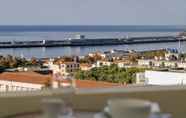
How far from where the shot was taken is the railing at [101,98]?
4.20 feet

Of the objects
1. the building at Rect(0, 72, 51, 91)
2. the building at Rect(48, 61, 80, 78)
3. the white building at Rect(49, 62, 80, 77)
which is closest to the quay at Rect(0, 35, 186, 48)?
the building at Rect(48, 61, 80, 78)

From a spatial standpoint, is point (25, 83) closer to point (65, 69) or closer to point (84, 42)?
point (65, 69)

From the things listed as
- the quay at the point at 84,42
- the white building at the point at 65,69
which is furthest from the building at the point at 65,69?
the quay at the point at 84,42

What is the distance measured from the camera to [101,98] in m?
1.43

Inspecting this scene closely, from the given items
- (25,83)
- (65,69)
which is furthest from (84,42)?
(25,83)

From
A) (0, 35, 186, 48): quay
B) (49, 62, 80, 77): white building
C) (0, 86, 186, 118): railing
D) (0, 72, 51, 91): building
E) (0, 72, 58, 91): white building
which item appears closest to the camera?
(0, 86, 186, 118): railing

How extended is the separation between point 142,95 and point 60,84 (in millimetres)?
510

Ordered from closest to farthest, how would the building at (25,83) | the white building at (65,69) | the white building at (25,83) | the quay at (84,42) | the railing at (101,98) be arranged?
the railing at (101,98) → the white building at (65,69) → the white building at (25,83) → the building at (25,83) → the quay at (84,42)

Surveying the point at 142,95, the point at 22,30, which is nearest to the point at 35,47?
the point at 22,30

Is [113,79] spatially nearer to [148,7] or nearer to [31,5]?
[31,5]

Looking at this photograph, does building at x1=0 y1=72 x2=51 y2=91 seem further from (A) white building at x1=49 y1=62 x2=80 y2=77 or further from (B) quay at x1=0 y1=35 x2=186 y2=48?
(B) quay at x1=0 y1=35 x2=186 y2=48

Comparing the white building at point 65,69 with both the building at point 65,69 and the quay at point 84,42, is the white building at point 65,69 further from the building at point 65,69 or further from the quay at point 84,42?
the quay at point 84,42

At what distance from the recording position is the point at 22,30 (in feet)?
115

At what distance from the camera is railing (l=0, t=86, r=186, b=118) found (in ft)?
4.20
